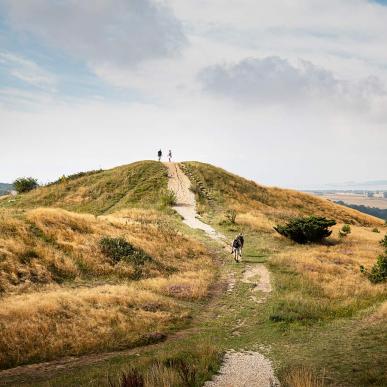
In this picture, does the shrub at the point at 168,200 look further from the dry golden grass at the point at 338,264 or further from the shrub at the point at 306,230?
the dry golden grass at the point at 338,264

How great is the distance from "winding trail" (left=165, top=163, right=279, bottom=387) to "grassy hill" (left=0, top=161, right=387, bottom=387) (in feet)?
1.13

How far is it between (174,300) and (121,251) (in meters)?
6.68

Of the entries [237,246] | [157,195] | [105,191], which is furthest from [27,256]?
[105,191]

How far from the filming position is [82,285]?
19.7 metres

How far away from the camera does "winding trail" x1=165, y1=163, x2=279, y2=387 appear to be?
383 inches

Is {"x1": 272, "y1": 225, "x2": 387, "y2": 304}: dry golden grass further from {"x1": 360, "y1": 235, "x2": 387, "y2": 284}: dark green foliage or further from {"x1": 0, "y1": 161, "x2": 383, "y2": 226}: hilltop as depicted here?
{"x1": 0, "y1": 161, "x2": 383, "y2": 226}: hilltop

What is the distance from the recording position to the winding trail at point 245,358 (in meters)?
9.72

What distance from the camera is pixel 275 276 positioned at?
23.2 m

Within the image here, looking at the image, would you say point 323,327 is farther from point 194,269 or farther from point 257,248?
point 257,248

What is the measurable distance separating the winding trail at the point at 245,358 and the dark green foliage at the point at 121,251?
584cm

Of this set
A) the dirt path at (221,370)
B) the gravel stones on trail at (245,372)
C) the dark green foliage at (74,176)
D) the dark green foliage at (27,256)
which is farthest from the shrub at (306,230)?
the dark green foliage at (74,176)

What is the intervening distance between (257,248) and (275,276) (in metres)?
7.80

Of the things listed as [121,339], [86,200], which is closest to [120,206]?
[86,200]

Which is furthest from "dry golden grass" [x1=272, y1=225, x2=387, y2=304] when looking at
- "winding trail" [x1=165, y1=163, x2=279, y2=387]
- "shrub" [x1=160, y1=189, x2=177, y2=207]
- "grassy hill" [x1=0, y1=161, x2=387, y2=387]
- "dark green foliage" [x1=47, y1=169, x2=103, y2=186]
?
"dark green foliage" [x1=47, y1=169, x2=103, y2=186]
